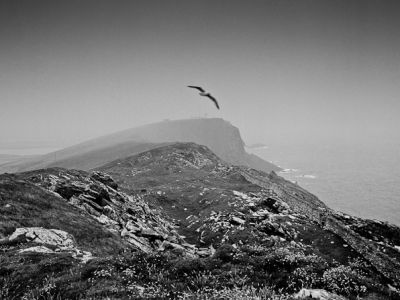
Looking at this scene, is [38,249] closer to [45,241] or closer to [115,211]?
[45,241]

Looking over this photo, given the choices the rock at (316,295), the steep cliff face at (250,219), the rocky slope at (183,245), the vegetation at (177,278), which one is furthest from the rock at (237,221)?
the rock at (316,295)

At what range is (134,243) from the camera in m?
27.9

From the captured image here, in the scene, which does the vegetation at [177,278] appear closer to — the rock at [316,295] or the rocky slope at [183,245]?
the rocky slope at [183,245]

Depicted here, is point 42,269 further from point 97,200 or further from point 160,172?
point 160,172

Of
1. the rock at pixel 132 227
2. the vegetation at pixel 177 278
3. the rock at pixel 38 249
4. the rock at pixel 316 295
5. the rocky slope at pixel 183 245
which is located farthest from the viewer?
the rock at pixel 132 227

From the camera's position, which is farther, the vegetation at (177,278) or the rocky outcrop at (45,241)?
the rocky outcrop at (45,241)

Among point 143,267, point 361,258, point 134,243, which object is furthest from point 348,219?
point 143,267

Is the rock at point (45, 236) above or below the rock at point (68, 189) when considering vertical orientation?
below

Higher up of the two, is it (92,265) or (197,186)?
(92,265)

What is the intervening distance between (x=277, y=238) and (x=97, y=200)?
27.6 metres

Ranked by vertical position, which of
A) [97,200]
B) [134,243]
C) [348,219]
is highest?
Answer: [97,200]

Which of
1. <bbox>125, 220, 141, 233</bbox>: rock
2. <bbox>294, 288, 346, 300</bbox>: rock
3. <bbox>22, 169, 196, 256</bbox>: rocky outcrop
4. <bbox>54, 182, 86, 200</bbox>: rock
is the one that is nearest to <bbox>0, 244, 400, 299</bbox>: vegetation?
<bbox>294, 288, 346, 300</bbox>: rock

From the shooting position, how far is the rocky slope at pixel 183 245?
38.2 feet

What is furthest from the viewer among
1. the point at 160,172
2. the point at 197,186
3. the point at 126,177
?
the point at 160,172
